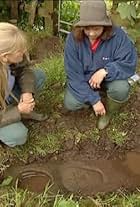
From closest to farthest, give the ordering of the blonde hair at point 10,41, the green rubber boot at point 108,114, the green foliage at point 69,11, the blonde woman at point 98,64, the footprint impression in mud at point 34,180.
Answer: the blonde hair at point 10,41 < the footprint impression in mud at point 34,180 < the blonde woman at point 98,64 < the green rubber boot at point 108,114 < the green foliage at point 69,11

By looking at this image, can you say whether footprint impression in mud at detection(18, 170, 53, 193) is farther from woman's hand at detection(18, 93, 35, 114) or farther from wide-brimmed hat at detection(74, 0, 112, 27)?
wide-brimmed hat at detection(74, 0, 112, 27)

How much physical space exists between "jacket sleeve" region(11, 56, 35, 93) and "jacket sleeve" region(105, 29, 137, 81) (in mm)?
558

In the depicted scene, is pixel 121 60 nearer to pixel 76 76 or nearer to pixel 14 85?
pixel 76 76

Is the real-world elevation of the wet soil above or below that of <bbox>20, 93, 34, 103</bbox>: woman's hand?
below

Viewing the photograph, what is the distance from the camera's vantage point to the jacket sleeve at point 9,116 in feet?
A: 10.6

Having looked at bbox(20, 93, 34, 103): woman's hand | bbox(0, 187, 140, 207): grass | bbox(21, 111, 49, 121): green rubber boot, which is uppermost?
bbox(20, 93, 34, 103): woman's hand

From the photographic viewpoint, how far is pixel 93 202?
9.66 ft

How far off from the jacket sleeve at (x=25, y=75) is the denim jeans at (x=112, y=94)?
355 mm

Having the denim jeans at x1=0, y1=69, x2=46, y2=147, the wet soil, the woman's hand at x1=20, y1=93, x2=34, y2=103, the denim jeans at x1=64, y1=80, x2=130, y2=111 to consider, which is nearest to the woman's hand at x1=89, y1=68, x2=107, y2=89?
the denim jeans at x1=64, y1=80, x2=130, y2=111

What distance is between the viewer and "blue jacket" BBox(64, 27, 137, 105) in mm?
3436

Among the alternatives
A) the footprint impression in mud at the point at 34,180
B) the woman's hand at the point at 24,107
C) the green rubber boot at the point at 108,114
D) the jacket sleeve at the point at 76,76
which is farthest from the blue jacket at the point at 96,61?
the footprint impression in mud at the point at 34,180

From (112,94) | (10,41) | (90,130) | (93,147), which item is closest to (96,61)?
(112,94)

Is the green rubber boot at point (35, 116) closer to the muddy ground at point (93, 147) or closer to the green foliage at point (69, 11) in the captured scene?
the muddy ground at point (93, 147)

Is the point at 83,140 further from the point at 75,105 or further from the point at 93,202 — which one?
the point at 93,202
